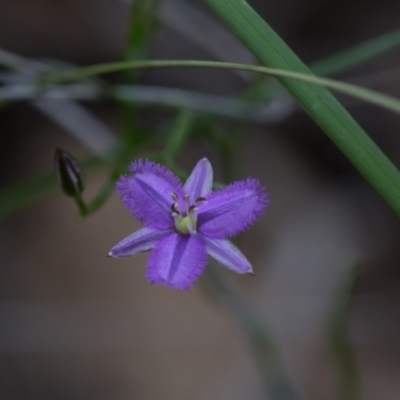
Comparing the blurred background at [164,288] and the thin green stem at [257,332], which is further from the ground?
the blurred background at [164,288]

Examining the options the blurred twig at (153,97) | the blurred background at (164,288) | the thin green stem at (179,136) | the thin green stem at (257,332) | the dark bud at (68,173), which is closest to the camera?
the dark bud at (68,173)

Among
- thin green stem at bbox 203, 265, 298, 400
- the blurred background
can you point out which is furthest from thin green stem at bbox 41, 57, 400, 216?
the blurred background

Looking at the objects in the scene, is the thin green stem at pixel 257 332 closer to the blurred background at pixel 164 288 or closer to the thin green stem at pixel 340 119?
the blurred background at pixel 164 288

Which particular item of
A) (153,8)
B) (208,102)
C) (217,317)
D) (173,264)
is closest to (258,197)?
(173,264)

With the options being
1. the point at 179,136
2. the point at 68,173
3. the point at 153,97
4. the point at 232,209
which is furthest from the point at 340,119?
the point at 153,97

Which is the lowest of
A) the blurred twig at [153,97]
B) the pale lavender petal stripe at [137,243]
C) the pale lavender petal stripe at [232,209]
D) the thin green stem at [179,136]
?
the pale lavender petal stripe at [232,209]

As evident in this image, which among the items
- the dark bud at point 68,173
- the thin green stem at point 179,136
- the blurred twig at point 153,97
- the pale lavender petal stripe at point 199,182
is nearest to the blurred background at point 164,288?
the blurred twig at point 153,97

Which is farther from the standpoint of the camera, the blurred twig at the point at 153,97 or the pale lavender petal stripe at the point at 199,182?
the blurred twig at the point at 153,97
